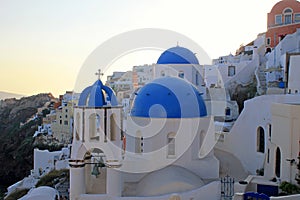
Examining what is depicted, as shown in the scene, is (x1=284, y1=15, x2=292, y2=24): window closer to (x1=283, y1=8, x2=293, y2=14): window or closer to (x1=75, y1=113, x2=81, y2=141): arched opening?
(x1=283, y1=8, x2=293, y2=14): window

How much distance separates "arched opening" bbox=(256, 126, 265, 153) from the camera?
13926 mm

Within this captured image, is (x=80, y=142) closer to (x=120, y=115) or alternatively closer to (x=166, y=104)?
(x=120, y=115)

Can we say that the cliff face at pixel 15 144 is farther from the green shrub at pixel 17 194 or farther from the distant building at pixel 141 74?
the green shrub at pixel 17 194

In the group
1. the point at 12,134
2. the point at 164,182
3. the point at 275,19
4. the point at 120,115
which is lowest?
the point at 12,134

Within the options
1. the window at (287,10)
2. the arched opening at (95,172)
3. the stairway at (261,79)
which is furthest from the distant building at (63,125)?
the arched opening at (95,172)

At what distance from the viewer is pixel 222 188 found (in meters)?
11.6

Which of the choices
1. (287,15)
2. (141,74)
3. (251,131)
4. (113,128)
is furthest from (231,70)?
(141,74)

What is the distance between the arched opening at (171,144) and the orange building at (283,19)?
50.4ft

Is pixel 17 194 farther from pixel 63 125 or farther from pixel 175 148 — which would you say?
pixel 63 125

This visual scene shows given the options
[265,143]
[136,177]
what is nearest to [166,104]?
[136,177]

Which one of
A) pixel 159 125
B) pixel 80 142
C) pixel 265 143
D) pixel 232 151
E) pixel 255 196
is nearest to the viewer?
pixel 255 196

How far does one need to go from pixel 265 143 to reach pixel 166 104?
14.9 ft

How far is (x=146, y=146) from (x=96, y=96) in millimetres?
2655

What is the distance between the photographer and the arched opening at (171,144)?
1157 cm
